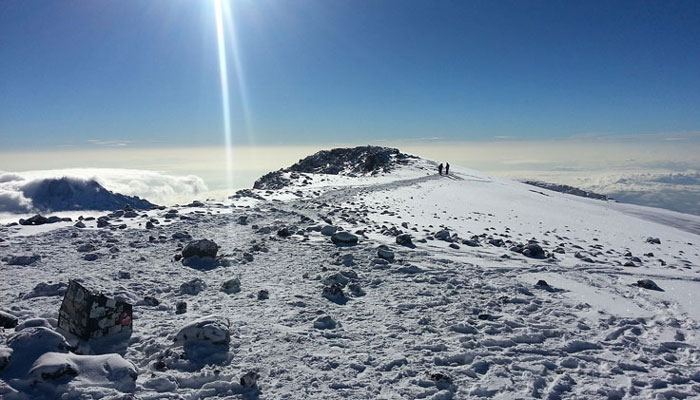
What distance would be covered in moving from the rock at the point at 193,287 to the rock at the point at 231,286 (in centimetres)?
48

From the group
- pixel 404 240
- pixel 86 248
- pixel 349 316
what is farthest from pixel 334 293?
pixel 86 248

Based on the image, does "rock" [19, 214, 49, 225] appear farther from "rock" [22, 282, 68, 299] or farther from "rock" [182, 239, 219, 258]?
"rock" [22, 282, 68, 299]

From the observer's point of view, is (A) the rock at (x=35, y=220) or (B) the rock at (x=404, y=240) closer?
(B) the rock at (x=404, y=240)

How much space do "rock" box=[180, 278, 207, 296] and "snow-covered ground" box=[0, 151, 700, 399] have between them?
38 mm

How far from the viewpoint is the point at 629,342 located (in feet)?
23.7

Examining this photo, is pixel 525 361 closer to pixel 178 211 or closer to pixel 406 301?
pixel 406 301

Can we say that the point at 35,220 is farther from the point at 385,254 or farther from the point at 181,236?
the point at 385,254

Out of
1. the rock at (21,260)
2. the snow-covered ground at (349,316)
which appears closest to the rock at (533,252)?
the snow-covered ground at (349,316)

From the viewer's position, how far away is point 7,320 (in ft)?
21.7

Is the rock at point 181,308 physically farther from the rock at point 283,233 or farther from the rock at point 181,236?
the rock at point 283,233

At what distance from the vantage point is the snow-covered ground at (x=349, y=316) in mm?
5672

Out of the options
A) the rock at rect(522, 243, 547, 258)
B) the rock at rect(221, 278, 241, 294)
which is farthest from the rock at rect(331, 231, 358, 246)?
the rock at rect(522, 243, 547, 258)

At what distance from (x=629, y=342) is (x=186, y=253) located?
1058cm

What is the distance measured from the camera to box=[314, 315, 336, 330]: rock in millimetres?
7602
